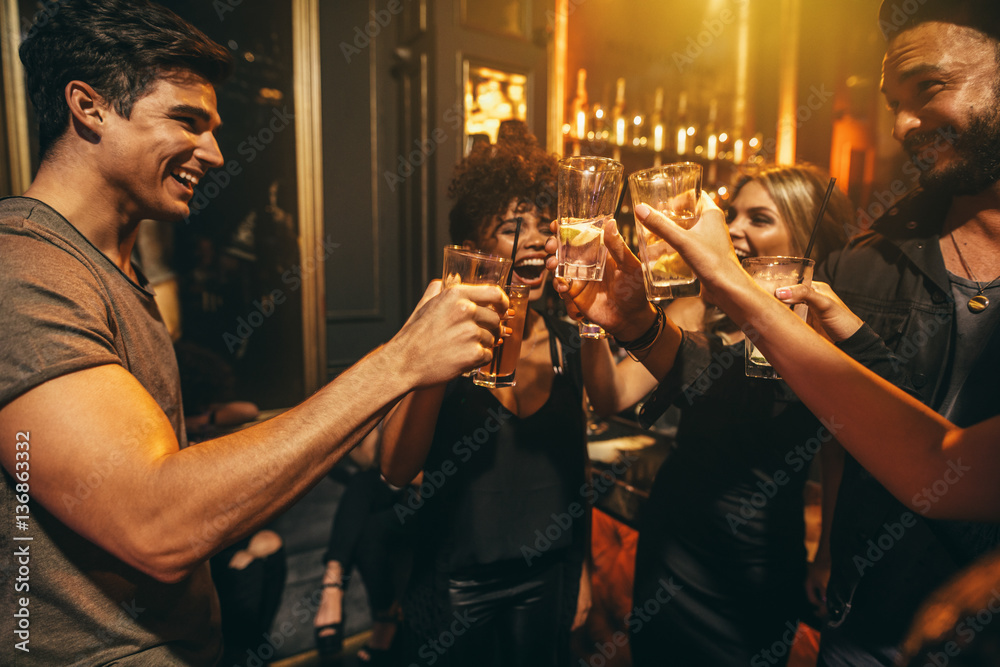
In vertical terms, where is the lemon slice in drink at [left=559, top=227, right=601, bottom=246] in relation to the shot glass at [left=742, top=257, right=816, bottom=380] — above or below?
above

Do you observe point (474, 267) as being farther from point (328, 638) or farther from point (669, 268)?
point (328, 638)

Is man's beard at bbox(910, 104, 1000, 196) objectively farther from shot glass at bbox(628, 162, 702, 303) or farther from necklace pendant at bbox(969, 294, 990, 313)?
shot glass at bbox(628, 162, 702, 303)

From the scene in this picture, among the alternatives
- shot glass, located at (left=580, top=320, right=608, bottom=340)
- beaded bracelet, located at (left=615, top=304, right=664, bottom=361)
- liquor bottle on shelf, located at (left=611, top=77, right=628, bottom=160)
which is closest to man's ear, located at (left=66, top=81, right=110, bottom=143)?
shot glass, located at (left=580, top=320, right=608, bottom=340)

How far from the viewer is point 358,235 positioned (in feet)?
11.6

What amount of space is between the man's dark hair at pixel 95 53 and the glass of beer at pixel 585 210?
104 centimetres

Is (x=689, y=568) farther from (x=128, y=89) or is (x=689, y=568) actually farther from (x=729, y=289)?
(x=128, y=89)

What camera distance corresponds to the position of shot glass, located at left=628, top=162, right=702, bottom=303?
1113 mm

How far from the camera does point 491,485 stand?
1.60 meters

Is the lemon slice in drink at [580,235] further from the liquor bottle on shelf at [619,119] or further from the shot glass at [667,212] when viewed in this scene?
the liquor bottle on shelf at [619,119]

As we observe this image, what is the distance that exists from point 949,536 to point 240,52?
160 inches

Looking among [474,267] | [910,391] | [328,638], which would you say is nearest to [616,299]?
[474,267]

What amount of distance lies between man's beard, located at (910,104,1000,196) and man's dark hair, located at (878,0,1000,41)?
24 centimetres

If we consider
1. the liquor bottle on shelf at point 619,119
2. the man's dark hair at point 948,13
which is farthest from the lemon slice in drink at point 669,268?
the liquor bottle on shelf at point 619,119

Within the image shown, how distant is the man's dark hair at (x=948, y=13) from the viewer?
125 cm
